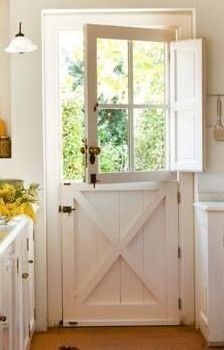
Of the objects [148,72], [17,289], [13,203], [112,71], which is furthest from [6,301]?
[148,72]

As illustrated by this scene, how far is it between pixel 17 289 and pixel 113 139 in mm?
1466

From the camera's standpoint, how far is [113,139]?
4.24 m

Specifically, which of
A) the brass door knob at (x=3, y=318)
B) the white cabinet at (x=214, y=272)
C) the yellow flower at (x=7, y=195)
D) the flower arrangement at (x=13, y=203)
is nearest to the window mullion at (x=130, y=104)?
the white cabinet at (x=214, y=272)

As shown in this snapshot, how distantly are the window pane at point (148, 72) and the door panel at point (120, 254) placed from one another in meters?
0.69

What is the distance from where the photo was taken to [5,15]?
177 inches

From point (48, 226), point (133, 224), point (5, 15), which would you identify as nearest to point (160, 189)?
point (133, 224)

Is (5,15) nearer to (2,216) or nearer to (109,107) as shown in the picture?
(109,107)

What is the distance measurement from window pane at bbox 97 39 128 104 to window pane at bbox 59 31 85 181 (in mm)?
332

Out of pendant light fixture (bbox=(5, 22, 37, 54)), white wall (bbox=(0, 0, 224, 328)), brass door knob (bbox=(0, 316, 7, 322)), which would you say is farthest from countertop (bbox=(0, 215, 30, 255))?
pendant light fixture (bbox=(5, 22, 37, 54))

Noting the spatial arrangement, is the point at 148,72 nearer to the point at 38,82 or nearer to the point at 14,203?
the point at 38,82

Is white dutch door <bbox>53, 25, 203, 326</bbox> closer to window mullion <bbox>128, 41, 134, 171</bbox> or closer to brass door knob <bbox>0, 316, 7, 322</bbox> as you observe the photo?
window mullion <bbox>128, 41, 134, 171</bbox>

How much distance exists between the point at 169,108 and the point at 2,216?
5.33 feet

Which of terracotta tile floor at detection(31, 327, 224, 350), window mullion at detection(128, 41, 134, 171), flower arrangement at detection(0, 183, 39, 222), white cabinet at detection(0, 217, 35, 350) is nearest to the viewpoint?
white cabinet at detection(0, 217, 35, 350)

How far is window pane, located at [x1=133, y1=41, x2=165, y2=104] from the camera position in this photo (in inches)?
168
